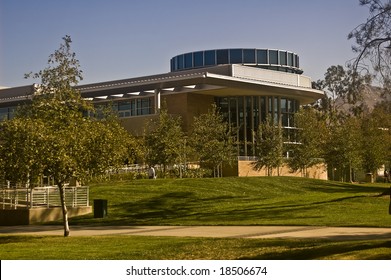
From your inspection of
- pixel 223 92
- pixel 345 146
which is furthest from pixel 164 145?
pixel 223 92

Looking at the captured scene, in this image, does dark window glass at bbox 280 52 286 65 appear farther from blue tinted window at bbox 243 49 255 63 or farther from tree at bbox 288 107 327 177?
tree at bbox 288 107 327 177

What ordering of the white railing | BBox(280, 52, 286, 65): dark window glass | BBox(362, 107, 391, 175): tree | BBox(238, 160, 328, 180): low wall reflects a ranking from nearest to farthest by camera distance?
1. the white railing
2. BBox(238, 160, 328, 180): low wall
3. BBox(362, 107, 391, 175): tree
4. BBox(280, 52, 286, 65): dark window glass

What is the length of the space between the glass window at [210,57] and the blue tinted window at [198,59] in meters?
0.40

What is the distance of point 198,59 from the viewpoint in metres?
58.6

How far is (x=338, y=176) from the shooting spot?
57.9 m

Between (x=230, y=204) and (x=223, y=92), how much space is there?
97.9 feet

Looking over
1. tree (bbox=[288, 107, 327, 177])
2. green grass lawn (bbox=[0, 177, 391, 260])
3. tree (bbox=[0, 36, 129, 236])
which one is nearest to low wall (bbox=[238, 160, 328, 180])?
tree (bbox=[288, 107, 327, 177])

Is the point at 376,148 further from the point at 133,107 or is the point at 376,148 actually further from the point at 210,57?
the point at 133,107

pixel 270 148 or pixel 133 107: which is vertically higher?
pixel 133 107

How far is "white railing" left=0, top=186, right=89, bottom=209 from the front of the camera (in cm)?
2617

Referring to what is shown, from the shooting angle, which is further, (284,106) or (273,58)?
(284,106)

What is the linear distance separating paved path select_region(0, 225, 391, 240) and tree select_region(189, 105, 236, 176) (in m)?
21.3

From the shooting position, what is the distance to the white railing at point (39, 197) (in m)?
26.2

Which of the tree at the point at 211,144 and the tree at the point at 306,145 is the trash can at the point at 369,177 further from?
the tree at the point at 211,144
